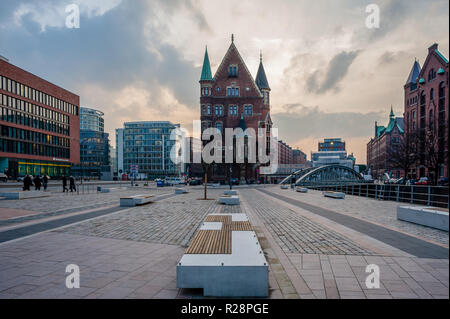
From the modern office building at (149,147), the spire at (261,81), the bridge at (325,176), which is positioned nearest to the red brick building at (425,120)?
the bridge at (325,176)

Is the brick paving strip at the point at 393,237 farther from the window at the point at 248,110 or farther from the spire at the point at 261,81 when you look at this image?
the spire at the point at 261,81

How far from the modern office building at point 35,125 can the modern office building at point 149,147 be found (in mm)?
48190

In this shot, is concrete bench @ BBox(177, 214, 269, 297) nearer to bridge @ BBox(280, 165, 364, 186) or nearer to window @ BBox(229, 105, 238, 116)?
bridge @ BBox(280, 165, 364, 186)

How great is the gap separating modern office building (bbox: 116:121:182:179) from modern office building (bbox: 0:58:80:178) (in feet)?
158

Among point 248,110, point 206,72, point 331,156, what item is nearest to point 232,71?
point 206,72

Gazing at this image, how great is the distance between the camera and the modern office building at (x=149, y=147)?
121 metres

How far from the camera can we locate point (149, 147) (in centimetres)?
12138

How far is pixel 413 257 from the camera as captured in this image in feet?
16.5

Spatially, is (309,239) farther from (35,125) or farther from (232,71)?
(35,125)

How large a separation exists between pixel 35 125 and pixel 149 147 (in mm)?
63106

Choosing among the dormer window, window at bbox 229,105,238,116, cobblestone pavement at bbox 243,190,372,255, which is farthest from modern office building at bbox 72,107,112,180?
cobblestone pavement at bbox 243,190,372,255

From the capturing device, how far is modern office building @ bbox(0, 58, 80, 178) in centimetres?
5119
